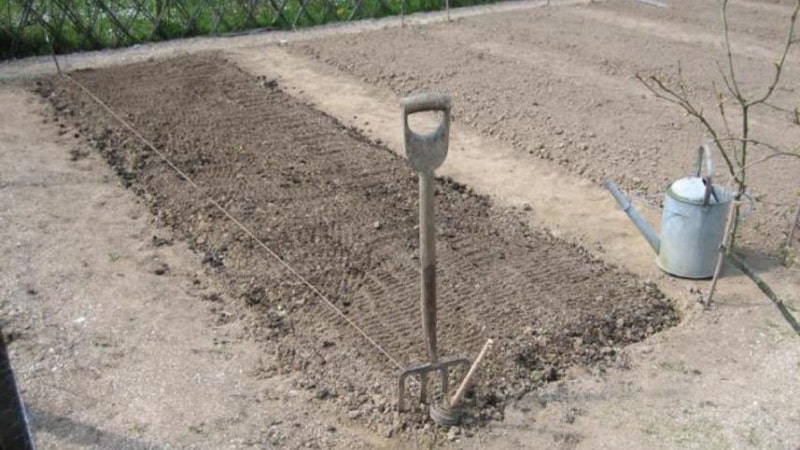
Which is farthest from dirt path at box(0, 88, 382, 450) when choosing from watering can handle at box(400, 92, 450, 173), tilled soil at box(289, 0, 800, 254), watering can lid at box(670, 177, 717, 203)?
tilled soil at box(289, 0, 800, 254)

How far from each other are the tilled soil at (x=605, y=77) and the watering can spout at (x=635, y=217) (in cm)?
64

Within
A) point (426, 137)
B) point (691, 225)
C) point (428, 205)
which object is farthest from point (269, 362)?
point (691, 225)

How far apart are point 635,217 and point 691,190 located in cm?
29

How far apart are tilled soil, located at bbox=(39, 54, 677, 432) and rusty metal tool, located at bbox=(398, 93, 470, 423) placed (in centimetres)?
17

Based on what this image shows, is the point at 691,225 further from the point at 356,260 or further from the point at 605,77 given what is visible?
the point at 605,77

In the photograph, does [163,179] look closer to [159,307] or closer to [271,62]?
[159,307]

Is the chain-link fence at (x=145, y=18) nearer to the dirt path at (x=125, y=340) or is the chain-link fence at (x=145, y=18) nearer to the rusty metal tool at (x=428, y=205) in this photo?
the dirt path at (x=125, y=340)

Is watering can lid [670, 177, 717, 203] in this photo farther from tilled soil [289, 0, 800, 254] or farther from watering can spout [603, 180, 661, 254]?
tilled soil [289, 0, 800, 254]

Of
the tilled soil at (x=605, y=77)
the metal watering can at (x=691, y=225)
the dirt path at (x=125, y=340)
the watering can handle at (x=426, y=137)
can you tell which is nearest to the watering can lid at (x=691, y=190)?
the metal watering can at (x=691, y=225)

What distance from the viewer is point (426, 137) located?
279cm

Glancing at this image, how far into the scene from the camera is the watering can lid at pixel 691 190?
3.98m

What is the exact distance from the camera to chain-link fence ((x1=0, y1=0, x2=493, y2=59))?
840 centimetres

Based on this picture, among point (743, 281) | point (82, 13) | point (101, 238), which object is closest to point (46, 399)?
point (101, 238)

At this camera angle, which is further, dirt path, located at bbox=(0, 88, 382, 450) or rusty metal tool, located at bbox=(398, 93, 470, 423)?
dirt path, located at bbox=(0, 88, 382, 450)
